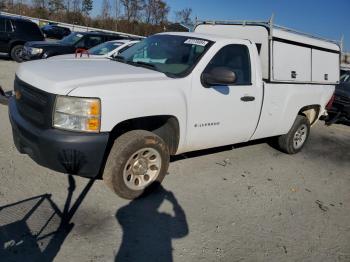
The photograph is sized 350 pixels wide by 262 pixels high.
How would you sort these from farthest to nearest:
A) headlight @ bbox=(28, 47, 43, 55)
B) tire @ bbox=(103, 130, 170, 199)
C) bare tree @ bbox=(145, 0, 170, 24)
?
bare tree @ bbox=(145, 0, 170, 24)
headlight @ bbox=(28, 47, 43, 55)
tire @ bbox=(103, 130, 170, 199)

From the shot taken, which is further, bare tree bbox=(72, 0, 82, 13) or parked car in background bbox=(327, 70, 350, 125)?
bare tree bbox=(72, 0, 82, 13)

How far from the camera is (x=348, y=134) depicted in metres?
9.55

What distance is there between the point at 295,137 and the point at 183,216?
3.42 m

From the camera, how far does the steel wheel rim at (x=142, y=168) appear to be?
164 inches

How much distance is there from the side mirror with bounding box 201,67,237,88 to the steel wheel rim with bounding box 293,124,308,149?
265cm

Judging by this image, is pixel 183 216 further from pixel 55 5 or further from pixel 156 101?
pixel 55 5

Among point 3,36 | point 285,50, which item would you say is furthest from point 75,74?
point 3,36

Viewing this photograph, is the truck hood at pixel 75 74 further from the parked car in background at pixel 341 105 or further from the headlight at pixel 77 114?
the parked car in background at pixel 341 105

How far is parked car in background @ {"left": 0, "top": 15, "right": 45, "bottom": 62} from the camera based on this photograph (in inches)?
573

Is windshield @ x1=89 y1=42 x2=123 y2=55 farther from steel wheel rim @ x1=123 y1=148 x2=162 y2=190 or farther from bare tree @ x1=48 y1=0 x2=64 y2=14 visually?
bare tree @ x1=48 y1=0 x2=64 y2=14

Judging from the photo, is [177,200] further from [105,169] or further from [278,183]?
[278,183]

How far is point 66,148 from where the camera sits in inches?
141

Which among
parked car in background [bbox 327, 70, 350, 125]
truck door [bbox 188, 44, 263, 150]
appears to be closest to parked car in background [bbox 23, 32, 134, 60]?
parked car in background [bbox 327, 70, 350, 125]

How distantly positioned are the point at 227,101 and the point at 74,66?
1928 millimetres
